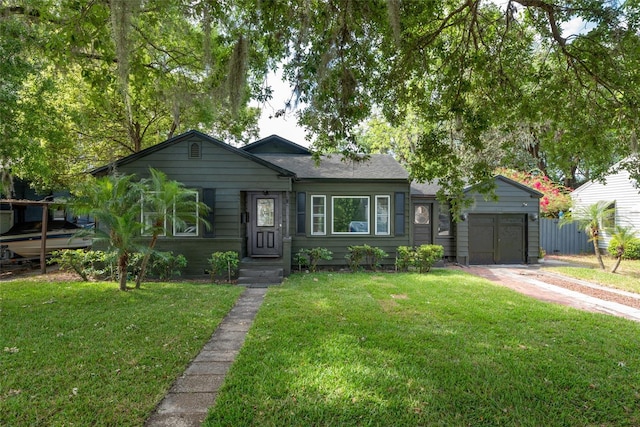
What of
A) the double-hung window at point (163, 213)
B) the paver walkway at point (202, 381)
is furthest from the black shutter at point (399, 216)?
the paver walkway at point (202, 381)

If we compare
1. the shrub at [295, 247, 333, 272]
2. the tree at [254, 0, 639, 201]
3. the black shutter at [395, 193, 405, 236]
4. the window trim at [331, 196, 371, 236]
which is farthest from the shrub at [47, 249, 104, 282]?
the black shutter at [395, 193, 405, 236]

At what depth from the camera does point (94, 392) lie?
2930 millimetres

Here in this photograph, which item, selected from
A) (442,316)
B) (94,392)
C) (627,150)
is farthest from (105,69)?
(627,150)

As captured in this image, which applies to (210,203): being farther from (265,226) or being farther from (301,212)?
(301,212)

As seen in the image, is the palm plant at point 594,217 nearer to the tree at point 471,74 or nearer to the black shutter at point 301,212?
the tree at point 471,74

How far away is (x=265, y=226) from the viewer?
33.3 ft

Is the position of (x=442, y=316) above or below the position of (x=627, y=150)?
below

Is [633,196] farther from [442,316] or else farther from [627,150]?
[442,316]

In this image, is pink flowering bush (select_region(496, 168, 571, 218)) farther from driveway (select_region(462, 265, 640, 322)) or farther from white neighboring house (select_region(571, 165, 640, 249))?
driveway (select_region(462, 265, 640, 322))

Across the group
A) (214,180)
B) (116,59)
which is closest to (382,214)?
(214,180)

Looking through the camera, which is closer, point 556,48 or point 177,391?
point 177,391

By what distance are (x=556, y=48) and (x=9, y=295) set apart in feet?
35.6

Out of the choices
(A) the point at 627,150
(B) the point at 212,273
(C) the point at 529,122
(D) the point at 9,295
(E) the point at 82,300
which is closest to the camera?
(A) the point at 627,150

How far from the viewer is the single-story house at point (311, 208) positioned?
8969 mm
